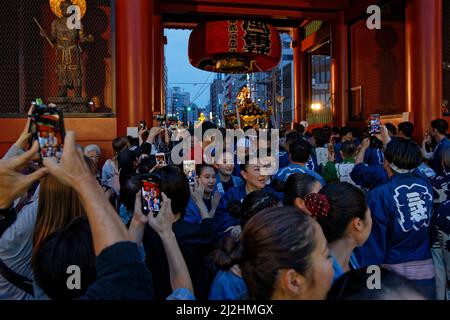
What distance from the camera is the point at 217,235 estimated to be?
8.51ft

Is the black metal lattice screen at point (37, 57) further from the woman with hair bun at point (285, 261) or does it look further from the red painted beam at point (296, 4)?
the woman with hair bun at point (285, 261)

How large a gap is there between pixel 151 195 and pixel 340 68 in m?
11.1

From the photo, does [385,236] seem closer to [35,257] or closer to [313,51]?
[35,257]

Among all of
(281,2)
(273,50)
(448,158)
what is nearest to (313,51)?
(273,50)

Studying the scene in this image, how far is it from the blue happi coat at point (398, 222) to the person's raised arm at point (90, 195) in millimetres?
2048

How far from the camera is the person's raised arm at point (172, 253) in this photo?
1690mm

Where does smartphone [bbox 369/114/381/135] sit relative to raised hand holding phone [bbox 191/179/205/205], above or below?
above

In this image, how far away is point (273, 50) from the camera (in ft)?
43.8

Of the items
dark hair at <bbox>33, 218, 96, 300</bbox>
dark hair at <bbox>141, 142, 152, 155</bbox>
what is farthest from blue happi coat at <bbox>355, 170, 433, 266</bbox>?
dark hair at <bbox>141, 142, 152, 155</bbox>

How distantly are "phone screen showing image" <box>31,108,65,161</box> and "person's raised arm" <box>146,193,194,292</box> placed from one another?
1.87 feet

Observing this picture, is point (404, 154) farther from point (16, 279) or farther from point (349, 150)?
point (16, 279)

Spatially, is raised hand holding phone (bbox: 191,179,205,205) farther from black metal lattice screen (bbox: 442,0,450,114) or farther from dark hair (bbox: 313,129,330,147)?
black metal lattice screen (bbox: 442,0,450,114)

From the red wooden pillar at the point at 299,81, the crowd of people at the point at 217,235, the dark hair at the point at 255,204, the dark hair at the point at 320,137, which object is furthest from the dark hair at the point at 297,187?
the red wooden pillar at the point at 299,81

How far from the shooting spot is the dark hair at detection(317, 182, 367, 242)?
1.98 metres
